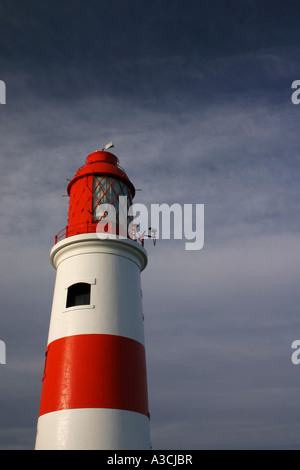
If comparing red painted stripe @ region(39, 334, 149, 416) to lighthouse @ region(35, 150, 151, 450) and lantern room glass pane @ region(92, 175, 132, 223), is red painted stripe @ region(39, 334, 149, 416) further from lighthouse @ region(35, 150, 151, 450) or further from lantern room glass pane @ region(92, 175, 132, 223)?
lantern room glass pane @ region(92, 175, 132, 223)

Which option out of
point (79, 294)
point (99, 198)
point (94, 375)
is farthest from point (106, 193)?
point (94, 375)

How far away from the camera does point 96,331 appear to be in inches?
590

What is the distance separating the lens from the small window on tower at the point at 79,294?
16094mm

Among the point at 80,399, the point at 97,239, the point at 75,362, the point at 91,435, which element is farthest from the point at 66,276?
the point at 91,435

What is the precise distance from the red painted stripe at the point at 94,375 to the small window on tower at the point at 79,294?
1.47m

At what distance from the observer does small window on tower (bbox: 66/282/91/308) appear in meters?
16.1

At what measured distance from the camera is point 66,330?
15.3 m

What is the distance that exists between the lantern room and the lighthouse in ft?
0.14

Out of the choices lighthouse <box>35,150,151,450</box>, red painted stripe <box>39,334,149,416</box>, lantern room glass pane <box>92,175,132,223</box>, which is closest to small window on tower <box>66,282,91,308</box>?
lighthouse <box>35,150,151,450</box>

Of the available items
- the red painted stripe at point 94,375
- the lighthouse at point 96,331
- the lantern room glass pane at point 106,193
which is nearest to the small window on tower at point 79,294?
the lighthouse at point 96,331

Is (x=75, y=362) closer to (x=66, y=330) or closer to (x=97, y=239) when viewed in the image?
(x=66, y=330)

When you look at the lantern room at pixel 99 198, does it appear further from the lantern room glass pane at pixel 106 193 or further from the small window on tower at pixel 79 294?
the small window on tower at pixel 79 294
